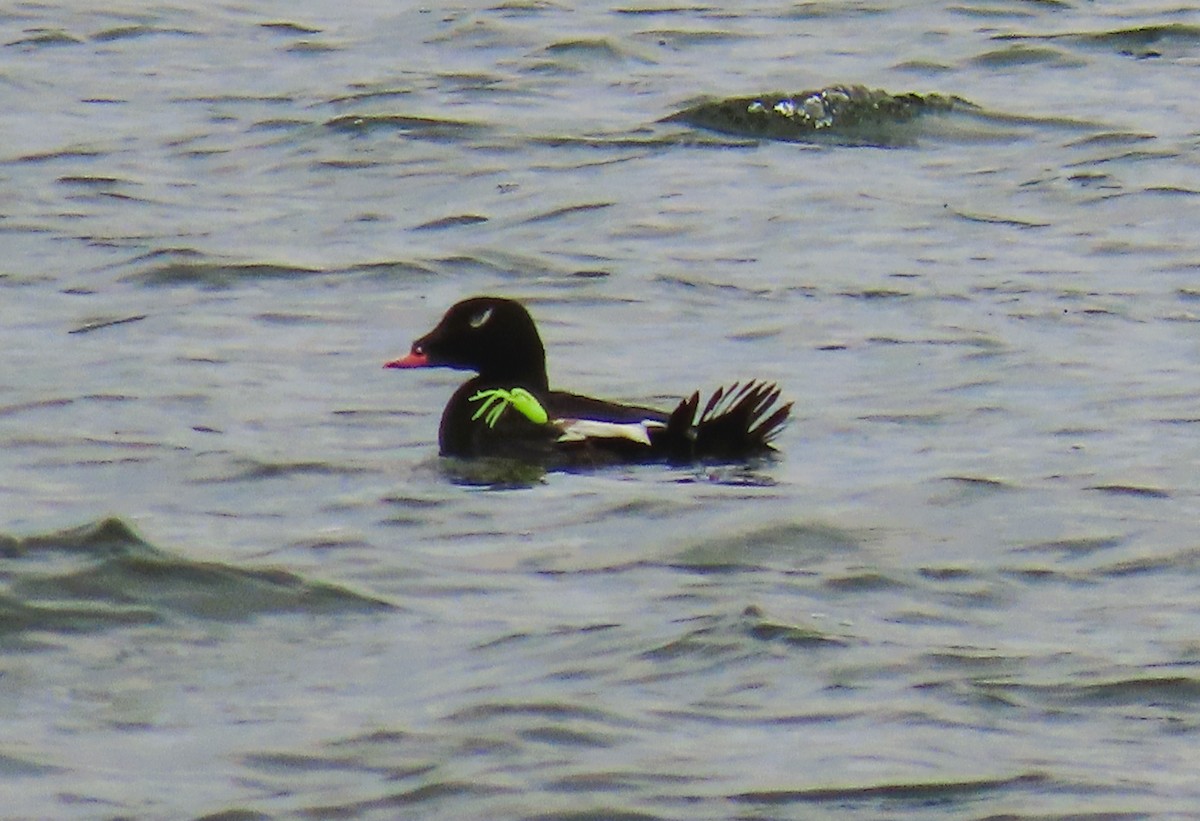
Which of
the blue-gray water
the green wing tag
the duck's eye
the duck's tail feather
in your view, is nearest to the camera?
the blue-gray water

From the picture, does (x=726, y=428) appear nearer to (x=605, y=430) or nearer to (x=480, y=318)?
(x=605, y=430)

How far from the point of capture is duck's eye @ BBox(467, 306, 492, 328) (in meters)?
11.0

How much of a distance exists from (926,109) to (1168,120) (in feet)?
4.54

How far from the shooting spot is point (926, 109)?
56.9 ft

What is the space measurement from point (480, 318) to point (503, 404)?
0.45 meters

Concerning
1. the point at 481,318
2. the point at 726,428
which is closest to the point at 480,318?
the point at 481,318

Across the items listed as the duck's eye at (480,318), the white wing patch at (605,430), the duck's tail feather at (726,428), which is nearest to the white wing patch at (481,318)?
the duck's eye at (480,318)

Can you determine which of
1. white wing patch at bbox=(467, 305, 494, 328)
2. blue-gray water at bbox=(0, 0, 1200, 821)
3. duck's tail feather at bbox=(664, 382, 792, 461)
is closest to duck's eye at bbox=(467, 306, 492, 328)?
white wing patch at bbox=(467, 305, 494, 328)

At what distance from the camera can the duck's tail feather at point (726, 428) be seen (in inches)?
404

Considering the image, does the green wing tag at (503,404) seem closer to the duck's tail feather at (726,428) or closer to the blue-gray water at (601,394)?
the blue-gray water at (601,394)

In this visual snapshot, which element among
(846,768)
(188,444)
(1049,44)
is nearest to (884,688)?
(846,768)

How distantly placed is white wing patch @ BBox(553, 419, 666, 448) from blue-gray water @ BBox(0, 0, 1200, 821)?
0.46ft

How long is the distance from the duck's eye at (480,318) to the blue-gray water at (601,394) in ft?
1.57

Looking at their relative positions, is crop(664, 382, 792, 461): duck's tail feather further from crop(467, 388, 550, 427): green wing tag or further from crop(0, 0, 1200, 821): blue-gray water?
crop(467, 388, 550, 427): green wing tag
